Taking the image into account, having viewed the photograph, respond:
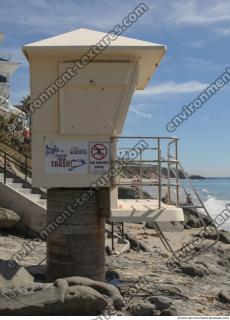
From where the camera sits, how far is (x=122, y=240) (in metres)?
16.2

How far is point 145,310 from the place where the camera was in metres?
8.84

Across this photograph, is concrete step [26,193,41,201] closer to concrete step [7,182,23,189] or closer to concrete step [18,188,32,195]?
concrete step [18,188,32,195]

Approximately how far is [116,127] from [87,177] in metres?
1.09

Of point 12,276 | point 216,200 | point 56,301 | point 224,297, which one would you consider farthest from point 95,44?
point 216,200

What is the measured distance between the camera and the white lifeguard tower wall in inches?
392

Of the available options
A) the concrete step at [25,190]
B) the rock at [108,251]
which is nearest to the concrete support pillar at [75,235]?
the rock at [108,251]

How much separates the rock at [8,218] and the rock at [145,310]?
658 centimetres

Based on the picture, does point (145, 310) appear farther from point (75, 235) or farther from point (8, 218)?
point (8, 218)

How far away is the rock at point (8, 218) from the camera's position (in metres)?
14.6

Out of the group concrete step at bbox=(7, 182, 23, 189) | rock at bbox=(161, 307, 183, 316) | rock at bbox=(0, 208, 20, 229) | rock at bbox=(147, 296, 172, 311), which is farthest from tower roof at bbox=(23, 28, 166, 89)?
concrete step at bbox=(7, 182, 23, 189)

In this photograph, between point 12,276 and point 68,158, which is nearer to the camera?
point 12,276

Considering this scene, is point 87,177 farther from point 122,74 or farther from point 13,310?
point 13,310

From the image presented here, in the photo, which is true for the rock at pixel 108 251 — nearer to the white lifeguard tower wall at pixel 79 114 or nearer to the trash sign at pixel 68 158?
the white lifeguard tower wall at pixel 79 114

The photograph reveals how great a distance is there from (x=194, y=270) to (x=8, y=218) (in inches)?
207
